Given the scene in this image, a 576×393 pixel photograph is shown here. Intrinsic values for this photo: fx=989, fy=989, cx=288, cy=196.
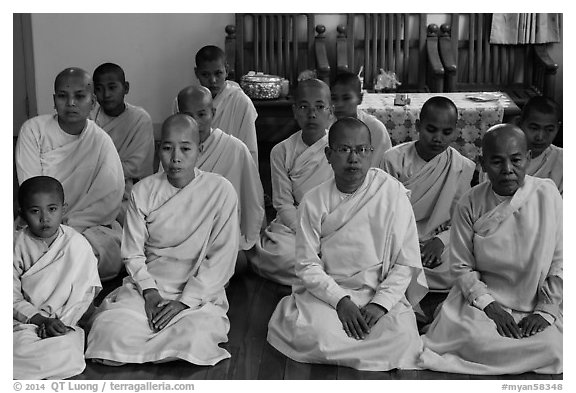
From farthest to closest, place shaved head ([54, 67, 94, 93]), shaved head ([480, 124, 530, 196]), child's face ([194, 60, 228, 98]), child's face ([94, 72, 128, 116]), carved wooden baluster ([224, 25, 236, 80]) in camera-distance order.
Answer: carved wooden baluster ([224, 25, 236, 80]) < child's face ([194, 60, 228, 98]) < child's face ([94, 72, 128, 116]) < shaved head ([54, 67, 94, 93]) < shaved head ([480, 124, 530, 196])

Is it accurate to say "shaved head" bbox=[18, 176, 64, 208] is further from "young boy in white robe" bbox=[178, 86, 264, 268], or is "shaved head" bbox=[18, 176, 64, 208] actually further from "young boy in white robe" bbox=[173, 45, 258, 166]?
"young boy in white robe" bbox=[173, 45, 258, 166]

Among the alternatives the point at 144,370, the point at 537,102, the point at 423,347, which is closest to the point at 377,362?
the point at 423,347

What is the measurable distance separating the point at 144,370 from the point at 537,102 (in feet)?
8.43

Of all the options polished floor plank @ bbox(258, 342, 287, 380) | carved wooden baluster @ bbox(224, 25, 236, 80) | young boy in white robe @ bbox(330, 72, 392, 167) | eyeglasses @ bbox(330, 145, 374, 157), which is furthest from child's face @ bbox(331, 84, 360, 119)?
carved wooden baluster @ bbox(224, 25, 236, 80)

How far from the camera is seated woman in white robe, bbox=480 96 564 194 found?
17.4 ft

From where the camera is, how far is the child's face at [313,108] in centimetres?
549

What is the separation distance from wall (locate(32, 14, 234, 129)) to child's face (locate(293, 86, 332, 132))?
3400 mm

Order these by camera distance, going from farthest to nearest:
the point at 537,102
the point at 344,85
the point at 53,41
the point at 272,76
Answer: the point at 53,41 → the point at 272,76 → the point at 344,85 → the point at 537,102

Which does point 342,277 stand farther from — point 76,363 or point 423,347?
point 76,363

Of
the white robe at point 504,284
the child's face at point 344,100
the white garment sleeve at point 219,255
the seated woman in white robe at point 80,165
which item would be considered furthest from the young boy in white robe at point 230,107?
the white robe at point 504,284

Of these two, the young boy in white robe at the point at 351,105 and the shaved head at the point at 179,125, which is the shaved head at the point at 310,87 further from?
the shaved head at the point at 179,125

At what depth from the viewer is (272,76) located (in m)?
8.28

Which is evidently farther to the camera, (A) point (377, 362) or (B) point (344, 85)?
(B) point (344, 85)

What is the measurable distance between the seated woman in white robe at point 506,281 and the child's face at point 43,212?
1745 millimetres
